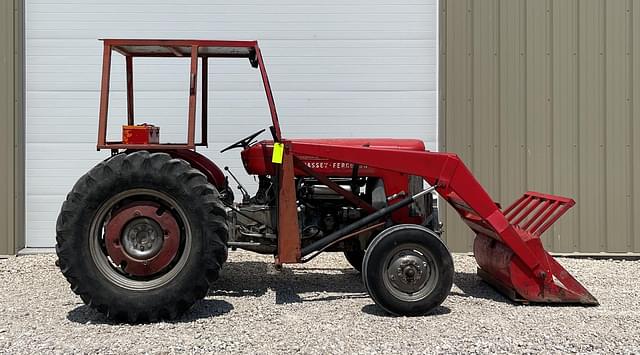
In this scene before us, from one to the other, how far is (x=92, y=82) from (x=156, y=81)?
850 mm

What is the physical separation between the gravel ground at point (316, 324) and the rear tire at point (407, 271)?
142 mm

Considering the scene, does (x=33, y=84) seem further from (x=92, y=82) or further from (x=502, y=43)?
(x=502, y=43)

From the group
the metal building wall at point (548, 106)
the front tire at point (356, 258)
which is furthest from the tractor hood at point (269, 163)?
the metal building wall at point (548, 106)

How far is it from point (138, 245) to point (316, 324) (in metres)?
1.62

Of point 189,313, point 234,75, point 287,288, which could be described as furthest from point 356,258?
point 234,75

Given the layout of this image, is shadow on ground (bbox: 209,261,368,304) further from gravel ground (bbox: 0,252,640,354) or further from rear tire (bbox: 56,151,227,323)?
rear tire (bbox: 56,151,227,323)

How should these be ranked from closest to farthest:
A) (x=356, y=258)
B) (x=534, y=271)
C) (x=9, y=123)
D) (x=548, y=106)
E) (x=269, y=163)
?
(x=534, y=271)
(x=269, y=163)
(x=356, y=258)
(x=9, y=123)
(x=548, y=106)

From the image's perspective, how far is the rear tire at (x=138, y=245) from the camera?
5.64 m

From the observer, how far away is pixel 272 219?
6.71 meters

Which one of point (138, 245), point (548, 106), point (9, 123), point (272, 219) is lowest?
point (138, 245)

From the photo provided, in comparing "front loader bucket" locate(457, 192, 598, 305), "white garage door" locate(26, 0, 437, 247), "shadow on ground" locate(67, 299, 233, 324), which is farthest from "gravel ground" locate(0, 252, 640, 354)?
"white garage door" locate(26, 0, 437, 247)

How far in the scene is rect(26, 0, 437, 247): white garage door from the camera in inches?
367

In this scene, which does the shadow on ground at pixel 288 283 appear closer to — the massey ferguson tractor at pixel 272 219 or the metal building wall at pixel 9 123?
the massey ferguson tractor at pixel 272 219

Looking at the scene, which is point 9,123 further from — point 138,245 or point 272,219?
point 272,219
